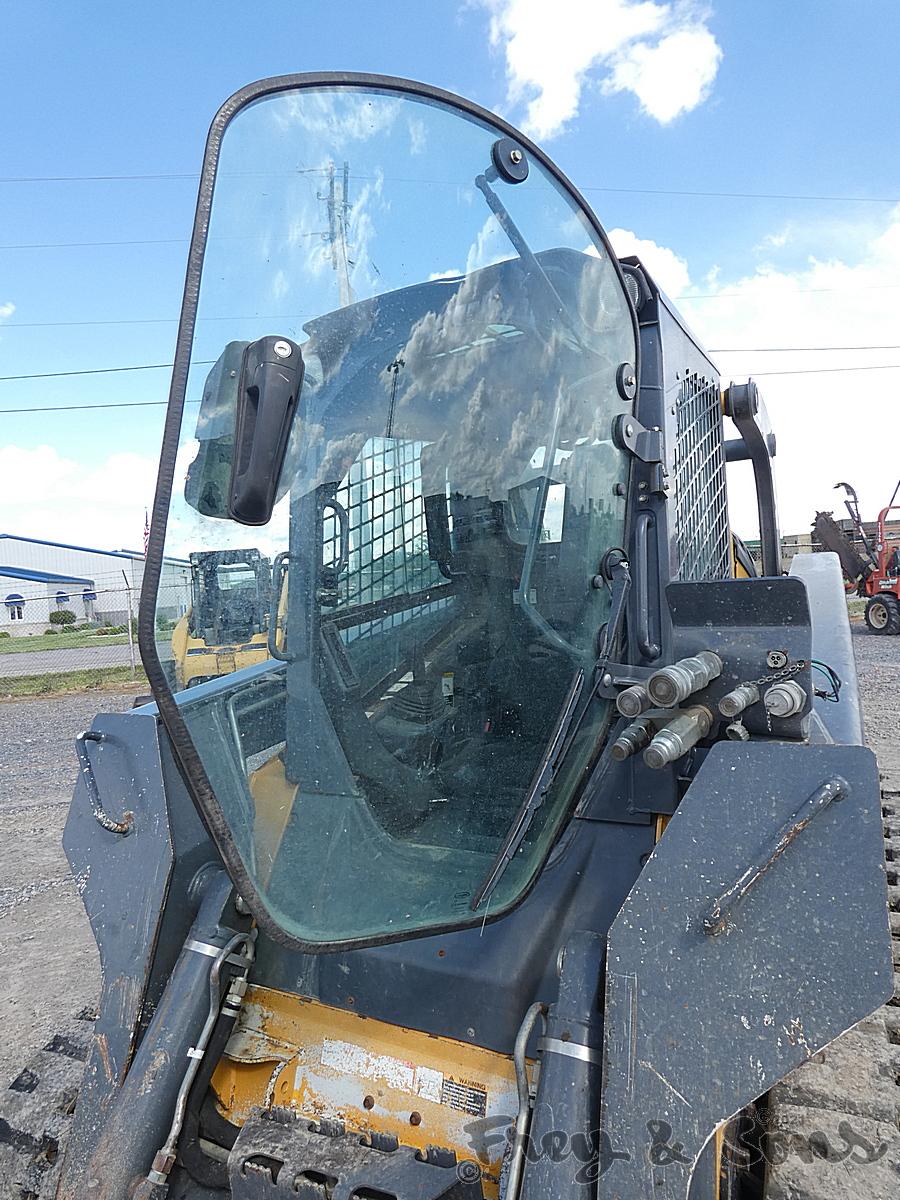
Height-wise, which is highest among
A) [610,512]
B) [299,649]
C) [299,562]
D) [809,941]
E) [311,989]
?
[610,512]

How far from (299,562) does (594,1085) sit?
1.18m

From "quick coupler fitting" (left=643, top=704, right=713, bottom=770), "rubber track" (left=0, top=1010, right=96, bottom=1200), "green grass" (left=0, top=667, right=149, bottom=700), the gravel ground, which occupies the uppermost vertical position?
"quick coupler fitting" (left=643, top=704, right=713, bottom=770)

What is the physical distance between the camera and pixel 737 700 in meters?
1.68

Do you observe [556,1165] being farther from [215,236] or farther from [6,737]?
[6,737]

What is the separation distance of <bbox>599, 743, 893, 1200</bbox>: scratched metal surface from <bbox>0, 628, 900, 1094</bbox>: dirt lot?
2.68 meters

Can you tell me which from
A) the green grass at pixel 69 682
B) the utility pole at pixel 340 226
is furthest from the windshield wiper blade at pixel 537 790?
the green grass at pixel 69 682

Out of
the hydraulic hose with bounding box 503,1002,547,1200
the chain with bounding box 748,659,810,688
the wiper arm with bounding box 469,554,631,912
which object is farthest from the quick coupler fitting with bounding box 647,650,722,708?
the hydraulic hose with bounding box 503,1002,547,1200

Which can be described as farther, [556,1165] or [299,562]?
[299,562]

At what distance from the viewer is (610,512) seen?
2.24m

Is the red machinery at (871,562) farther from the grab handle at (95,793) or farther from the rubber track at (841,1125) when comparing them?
the grab handle at (95,793)

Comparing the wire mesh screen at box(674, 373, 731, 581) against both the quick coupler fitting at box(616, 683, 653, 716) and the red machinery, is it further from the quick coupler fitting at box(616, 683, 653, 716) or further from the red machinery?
the red machinery

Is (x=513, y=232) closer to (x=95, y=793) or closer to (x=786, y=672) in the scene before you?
(x=786, y=672)

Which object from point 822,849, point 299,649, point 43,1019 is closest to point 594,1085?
point 822,849

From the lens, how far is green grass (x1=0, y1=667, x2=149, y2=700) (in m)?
13.9
